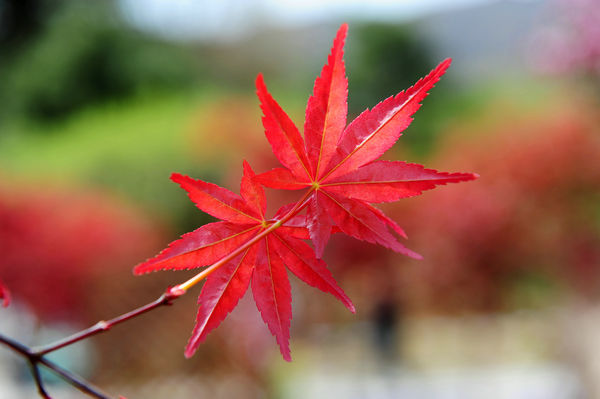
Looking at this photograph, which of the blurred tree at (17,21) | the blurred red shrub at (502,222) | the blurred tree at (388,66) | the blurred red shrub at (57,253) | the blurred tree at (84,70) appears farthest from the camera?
the blurred tree at (17,21)

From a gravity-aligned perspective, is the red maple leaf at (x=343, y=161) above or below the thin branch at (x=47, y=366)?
above

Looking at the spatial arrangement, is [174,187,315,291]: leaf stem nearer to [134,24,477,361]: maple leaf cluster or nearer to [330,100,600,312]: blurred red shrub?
[134,24,477,361]: maple leaf cluster

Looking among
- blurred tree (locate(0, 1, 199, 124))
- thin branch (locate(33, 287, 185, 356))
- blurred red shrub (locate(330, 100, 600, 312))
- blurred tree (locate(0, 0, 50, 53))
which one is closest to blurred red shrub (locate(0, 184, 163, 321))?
blurred red shrub (locate(330, 100, 600, 312))

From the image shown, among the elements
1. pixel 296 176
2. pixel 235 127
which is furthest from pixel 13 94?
pixel 296 176

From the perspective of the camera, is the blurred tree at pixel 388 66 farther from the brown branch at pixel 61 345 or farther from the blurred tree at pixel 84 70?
the brown branch at pixel 61 345

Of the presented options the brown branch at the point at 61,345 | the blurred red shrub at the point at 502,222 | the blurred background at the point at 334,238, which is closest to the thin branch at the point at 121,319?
the brown branch at the point at 61,345

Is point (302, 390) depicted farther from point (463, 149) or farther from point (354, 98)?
point (354, 98)

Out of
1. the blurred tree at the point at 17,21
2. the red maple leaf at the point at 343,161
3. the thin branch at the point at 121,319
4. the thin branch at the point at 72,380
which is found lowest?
the thin branch at the point at 72,380

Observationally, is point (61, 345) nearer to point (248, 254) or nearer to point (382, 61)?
point (248, 254)
